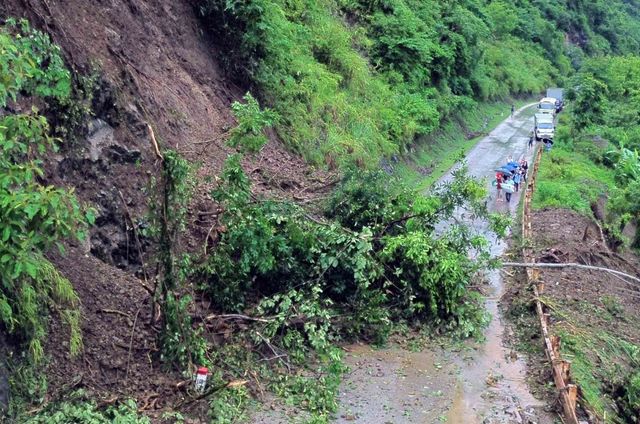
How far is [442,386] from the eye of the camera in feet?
46.8

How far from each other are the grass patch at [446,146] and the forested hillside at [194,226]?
4712 mm

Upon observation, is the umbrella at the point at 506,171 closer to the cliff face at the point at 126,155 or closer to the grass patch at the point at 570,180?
the grass patch at the point at 570,180

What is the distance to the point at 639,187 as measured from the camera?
1007 inches

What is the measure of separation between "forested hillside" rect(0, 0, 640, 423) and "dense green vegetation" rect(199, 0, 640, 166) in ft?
0.40

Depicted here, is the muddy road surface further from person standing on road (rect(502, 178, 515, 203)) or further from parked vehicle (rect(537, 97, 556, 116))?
parked vehicle (rect(537, 97, 556, 116))

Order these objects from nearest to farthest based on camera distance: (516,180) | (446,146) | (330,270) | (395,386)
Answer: (395,386) → (330,270) → (516,180) → (446,146)

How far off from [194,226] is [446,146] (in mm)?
26199

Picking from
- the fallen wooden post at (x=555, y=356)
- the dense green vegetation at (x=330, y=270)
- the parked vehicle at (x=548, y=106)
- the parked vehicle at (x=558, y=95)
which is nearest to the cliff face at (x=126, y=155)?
the dense green vegetation at (x=330, y=270)

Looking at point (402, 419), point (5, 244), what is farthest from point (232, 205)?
point (5, 244)

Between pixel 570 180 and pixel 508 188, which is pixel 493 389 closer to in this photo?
pixel 508 188

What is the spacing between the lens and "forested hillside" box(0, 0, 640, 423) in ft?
33.9

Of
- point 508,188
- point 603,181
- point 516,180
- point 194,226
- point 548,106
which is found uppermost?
point 548,106

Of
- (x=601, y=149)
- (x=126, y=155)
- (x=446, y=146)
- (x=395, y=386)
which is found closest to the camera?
(x=395, y=386)

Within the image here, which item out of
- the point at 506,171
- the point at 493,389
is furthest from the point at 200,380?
the point at 506,171
